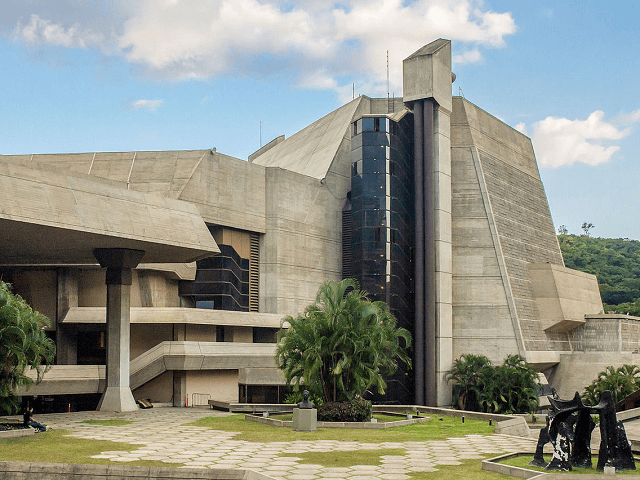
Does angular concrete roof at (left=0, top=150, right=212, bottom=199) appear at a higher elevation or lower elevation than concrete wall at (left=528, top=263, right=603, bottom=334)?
higher

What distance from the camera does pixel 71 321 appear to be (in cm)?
3638

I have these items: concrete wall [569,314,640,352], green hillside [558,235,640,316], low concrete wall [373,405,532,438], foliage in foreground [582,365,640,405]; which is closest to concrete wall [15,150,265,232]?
low concrete wall [373,405,532,438]

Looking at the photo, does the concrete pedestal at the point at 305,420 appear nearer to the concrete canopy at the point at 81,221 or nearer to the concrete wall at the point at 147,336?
the concrete canopy at the point at 81,221

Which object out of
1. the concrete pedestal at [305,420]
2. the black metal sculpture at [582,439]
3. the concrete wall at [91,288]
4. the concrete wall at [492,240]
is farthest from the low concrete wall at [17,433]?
the concrete wall at [492,240]

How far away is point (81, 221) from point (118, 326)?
7066 millimetres

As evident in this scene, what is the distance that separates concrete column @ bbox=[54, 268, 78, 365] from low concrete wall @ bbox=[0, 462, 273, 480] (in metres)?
21.7

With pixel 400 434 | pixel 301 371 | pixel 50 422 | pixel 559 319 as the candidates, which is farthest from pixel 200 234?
pixel 559 319

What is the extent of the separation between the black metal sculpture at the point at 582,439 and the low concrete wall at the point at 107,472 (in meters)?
6.26

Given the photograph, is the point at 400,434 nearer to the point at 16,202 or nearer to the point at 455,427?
the point at 455,427

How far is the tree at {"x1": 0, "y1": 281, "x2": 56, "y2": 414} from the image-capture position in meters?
22.8

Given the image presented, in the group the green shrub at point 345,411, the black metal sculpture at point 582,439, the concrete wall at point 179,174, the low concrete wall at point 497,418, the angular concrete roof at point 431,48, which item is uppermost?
the angular concrete roof at point 431,48

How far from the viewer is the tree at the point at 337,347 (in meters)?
28.1

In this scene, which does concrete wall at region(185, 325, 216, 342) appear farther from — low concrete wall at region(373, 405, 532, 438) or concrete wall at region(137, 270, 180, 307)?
low concrete wall at region(373, 405, 532, 438)

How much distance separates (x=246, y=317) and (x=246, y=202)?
22.5 ft
